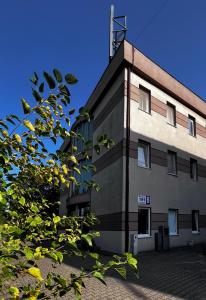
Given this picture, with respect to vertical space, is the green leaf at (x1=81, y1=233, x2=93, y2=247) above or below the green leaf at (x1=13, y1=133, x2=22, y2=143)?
below

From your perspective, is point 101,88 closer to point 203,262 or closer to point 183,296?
point 203,262

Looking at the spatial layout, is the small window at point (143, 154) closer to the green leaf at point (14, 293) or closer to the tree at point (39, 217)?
the tree at point (39, 217)

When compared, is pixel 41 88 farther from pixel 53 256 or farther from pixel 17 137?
A: pixel 53 256

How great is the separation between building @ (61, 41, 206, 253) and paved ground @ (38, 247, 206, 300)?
3.49 metres

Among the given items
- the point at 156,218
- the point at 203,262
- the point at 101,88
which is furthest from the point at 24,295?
the point at 101,88

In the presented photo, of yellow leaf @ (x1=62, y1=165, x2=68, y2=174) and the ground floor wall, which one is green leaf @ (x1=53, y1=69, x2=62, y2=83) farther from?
the ground floor wall

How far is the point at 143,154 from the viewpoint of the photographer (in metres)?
17.8

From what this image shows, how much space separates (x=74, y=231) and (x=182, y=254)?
13.8 m

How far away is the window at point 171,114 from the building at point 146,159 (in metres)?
0.07

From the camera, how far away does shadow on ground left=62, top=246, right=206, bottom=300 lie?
782cm

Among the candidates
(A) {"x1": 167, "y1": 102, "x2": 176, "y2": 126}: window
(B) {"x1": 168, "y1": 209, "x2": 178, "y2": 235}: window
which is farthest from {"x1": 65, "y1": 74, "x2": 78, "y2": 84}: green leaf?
(A) {"x1": 167, "y1": 102, "x2": 176, "y2": 126}: window

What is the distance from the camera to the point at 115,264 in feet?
7.34

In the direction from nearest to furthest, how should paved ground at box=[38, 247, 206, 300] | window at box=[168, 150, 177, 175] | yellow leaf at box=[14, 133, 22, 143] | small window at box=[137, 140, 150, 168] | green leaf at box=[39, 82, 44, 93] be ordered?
1. green leaf at box=[39, 82, 44, 93]
2. yellow leaf at box=[14, 133, 22, 143]
3. paved ground at box=[38, 247, 206, 300]
4. small window at box=[137, 140, 150, 168]
5. window at box=[168, 150, 177, 175]

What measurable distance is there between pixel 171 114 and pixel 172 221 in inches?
262
